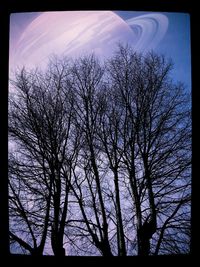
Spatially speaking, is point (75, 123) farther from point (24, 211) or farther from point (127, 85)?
point (24, 211)

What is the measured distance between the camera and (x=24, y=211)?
4801 mm

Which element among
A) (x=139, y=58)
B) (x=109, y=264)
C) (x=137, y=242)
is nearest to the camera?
(x=109, y=264)

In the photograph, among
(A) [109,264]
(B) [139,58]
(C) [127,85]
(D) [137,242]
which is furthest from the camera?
(C) [127,85]

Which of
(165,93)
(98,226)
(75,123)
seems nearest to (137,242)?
(98,226)

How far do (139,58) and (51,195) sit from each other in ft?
11.0

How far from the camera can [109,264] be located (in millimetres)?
2906

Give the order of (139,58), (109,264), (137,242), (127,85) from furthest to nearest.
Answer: (127,85), (139,58), (137,242), (109,264)

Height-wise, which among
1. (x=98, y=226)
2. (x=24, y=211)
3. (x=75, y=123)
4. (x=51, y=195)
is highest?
(x=75, y=123)

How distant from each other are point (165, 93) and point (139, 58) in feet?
3.02

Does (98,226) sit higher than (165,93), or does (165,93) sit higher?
(165,93)

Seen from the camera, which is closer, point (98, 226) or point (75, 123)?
point (98, 226)

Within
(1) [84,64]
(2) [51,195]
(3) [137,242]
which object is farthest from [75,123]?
(3) [137,242]
